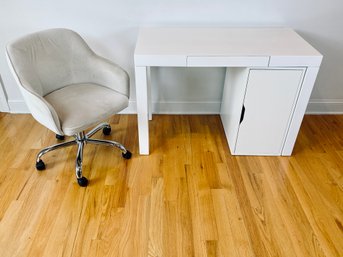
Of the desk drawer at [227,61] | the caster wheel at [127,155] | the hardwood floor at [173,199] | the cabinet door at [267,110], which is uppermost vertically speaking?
the desk drawer at [227,61]

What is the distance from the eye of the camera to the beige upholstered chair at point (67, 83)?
1.55 metres

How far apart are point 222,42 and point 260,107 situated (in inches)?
18.9

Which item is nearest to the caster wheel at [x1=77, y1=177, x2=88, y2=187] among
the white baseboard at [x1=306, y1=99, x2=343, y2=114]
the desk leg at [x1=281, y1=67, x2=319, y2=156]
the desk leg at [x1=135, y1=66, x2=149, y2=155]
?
the desk leg at [x1=135, y1=66, x2=149, y2=155]

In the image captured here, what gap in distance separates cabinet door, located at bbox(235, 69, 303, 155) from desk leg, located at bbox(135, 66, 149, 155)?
63 centimetres

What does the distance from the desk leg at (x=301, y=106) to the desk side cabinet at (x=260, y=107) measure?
23 mm

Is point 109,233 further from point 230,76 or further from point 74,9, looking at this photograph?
point 74,9

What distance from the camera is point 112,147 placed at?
207 centimetres

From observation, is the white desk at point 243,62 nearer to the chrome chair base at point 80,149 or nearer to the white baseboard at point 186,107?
the chrome chair base at point 80,149

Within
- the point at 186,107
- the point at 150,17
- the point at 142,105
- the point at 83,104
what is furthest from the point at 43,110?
the point at 186,107

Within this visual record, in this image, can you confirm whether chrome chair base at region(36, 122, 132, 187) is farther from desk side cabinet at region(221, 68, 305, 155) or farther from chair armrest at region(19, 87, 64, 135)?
desk side cabinet at region(221, 68, 305, 155)

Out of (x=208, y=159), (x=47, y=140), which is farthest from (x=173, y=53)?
(x=47, y=140)

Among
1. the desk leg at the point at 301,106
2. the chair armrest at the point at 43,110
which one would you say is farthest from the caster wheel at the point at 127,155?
the desk leg at the point at 301,106

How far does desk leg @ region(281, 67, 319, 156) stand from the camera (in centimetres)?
164

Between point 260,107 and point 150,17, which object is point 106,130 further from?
point 260,107
